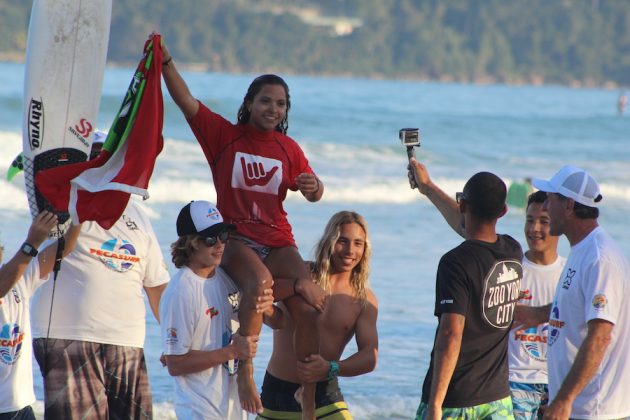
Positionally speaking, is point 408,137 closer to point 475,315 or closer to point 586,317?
point 475,315

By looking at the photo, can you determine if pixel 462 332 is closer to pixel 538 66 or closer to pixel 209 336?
pixel 209 336

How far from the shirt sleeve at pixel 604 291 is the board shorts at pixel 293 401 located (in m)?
1.38

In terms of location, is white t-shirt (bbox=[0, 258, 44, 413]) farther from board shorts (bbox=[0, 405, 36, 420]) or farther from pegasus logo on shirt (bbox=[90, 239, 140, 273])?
pegasus logo on shirt (bbox=[90, 239, 140, 273])

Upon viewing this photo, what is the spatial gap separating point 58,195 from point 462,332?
1.88 meters

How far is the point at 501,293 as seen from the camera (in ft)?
15.2

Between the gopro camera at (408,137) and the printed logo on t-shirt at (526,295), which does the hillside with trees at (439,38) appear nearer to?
the printed logo on t-shirt at (526,295)

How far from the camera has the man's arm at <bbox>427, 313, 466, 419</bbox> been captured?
14.6 ft

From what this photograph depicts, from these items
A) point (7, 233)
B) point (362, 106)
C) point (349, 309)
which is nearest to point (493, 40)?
point (362, 106)

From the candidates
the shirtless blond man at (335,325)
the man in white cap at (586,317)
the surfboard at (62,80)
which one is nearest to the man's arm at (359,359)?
the shirtless blond man at (335,325)

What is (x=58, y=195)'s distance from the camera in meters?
4.70

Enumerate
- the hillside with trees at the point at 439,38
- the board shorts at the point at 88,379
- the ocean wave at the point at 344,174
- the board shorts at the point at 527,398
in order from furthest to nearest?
the hillside with trees at the point at 439,38, the ocean wave at the point at 344,174, the board shorts at the point at 527,398, the board shorts at the point at 88,379

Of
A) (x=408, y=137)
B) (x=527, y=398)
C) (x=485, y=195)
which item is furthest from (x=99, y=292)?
(x=527, y=398)

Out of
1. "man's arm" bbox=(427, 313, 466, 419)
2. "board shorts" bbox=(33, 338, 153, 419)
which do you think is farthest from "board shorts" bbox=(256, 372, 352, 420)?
"man's arm" bbox=(427, 313, 466, 419)

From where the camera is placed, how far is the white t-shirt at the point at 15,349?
4.70 m
